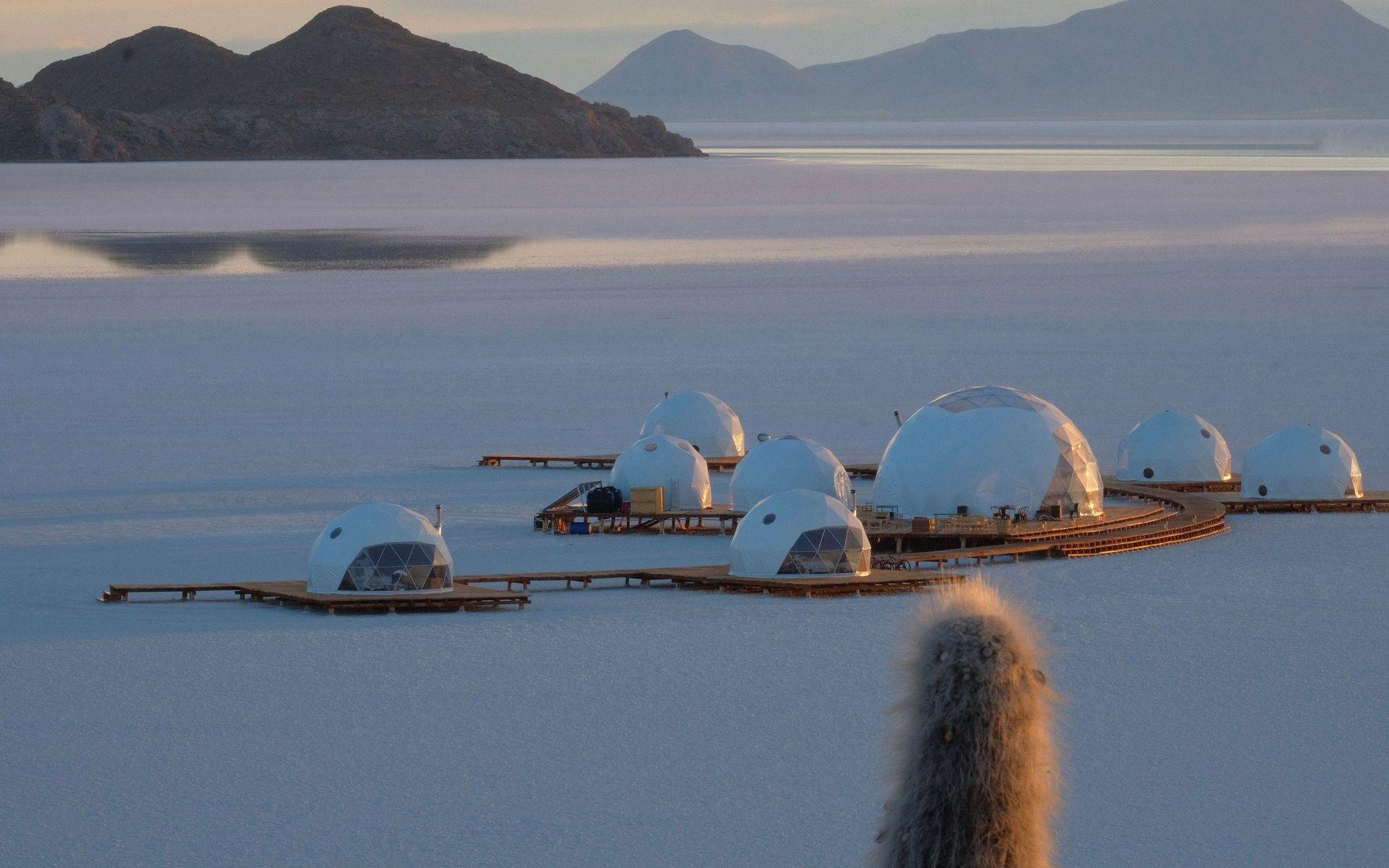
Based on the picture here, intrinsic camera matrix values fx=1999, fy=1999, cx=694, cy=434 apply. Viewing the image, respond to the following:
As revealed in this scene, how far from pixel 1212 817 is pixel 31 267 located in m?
104

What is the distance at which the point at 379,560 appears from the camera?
119ft

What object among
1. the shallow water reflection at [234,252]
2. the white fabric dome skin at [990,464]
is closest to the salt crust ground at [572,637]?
the white fabric dome skin at [990,464]

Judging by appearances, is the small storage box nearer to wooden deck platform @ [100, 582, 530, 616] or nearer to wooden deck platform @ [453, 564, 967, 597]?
wooden deck platform @ [453, 564, 967, 597]

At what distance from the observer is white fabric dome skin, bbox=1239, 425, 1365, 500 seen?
45406 millimetres

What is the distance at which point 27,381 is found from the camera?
66.4 meters

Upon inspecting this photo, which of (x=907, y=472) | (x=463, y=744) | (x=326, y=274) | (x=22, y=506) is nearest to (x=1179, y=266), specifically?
(x=326, y=274)

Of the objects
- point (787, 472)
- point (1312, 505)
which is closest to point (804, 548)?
point (787, 472)

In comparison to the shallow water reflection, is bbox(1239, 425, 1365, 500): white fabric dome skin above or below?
below

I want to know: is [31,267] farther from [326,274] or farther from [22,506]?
[22,506]

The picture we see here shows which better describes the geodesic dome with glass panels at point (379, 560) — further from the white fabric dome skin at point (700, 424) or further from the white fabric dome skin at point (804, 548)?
the white fabric dome skin at point (700, 424)

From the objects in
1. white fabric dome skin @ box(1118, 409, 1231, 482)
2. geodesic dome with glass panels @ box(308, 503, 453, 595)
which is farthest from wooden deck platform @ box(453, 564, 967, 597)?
white fabric dome skin @ box(1118, 409, 1231, 482)

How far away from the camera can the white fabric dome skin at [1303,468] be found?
149ft

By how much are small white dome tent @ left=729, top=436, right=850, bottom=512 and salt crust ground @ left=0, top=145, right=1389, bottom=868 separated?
8.58 feet

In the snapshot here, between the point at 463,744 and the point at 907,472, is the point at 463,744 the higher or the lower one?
the lower one
